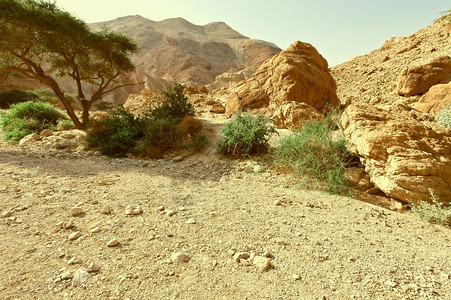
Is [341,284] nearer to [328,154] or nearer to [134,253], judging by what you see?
[134,253]

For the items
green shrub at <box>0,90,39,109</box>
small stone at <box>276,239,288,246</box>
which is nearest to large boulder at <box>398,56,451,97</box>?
small stone at <box>276,239,288,246</box>

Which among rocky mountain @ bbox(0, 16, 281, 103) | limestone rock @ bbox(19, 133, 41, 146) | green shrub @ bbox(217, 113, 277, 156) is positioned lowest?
limestone rock @ bbox(19, 133, 41, 146)

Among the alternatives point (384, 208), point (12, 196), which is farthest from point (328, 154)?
point (12, 196)

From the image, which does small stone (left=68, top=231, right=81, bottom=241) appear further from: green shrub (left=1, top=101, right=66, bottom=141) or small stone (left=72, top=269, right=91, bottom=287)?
green shrub (left=1, top=101, right=66, bottom=141)

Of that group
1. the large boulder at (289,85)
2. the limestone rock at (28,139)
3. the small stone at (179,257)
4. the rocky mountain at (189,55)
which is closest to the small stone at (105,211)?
the small stone at (179,257)

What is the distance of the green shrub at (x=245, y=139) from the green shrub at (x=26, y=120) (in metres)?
6.12

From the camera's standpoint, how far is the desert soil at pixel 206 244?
1.35 m

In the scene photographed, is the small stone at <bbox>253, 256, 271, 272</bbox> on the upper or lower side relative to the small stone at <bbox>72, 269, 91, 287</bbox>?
lower

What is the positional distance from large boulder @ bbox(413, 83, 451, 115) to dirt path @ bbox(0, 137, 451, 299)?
4.34 m

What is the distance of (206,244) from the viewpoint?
179 centimetres

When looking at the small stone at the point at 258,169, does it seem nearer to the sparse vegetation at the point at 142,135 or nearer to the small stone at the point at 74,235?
the sparse vegetation at the point at 142,135

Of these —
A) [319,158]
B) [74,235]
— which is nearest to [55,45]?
[74,235]

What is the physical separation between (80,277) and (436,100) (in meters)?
7.61

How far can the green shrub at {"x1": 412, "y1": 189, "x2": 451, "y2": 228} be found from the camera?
229cm
